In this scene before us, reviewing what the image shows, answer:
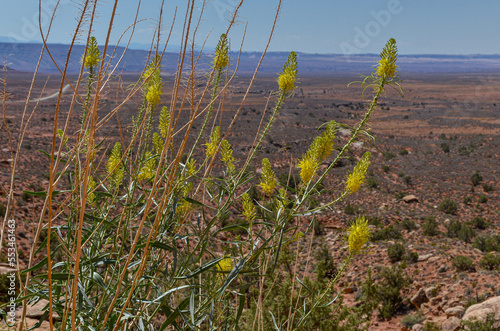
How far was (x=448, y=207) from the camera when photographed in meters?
12.1

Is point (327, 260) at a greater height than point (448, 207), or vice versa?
point (448, 207)

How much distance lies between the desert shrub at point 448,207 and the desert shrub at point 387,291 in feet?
20.8

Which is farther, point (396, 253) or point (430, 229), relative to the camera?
point (430, 229)

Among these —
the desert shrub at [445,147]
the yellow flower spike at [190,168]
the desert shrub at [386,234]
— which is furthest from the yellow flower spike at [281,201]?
the desert shrub at [445,147]

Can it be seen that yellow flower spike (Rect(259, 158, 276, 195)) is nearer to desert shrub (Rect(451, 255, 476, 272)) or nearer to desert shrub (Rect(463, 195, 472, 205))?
desert shrub (Rect(451, 255, 476, 272))

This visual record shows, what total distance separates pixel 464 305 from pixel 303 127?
23213 mm

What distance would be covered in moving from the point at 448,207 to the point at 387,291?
24.0 feet

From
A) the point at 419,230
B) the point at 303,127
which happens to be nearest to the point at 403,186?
the point at 419,230

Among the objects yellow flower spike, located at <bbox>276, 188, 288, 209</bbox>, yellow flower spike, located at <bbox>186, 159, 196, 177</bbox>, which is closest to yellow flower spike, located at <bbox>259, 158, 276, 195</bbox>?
yellow flower spike, located at <bbox>276, 188, 288, 209</bbox>

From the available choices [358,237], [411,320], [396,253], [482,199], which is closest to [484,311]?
[411,320]

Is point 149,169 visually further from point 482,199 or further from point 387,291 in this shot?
point 482,199

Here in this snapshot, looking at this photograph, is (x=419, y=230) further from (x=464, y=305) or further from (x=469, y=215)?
(x=464, y=305)

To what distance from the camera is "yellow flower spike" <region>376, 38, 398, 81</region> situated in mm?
1349

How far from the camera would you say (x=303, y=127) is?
28.3 meters
